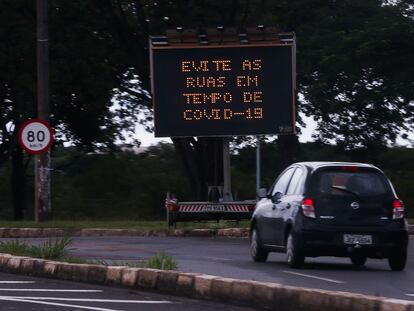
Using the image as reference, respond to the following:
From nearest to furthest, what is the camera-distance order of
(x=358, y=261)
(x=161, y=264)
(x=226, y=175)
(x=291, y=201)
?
(x=161, y=264) < (x=291, y=201) < (x=358, y=261) < (x=226, y=175)

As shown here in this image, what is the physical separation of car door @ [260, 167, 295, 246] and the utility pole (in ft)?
39.8

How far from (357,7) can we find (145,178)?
Result: 13.8 metres

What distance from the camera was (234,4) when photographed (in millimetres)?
37125

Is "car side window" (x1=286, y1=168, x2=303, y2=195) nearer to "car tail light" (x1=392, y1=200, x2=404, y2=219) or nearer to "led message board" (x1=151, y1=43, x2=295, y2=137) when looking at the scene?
"car tail light" (x1=392, y1=200, x2=404, y2=219)

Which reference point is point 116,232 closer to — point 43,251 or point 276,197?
point 276,197

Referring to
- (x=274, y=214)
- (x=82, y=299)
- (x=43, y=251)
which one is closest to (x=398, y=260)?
(x=274, y=214)

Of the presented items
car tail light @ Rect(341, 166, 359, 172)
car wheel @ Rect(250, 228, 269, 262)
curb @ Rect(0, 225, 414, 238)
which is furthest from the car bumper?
curb @ Rect(0, 225, 414, 238)

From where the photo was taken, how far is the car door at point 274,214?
16.9 metres

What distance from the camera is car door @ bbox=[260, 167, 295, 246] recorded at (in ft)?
55.4

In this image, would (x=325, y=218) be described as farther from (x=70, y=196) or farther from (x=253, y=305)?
(x=70, y=196)

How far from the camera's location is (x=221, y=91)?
2702cm

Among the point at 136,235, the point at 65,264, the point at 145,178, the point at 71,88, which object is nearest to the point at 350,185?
the point at 65,264

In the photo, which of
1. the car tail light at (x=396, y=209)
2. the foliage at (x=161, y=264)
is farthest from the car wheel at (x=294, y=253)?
the foliage at (x=161, y=264)

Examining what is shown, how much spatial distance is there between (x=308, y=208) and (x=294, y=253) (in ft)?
2.23
